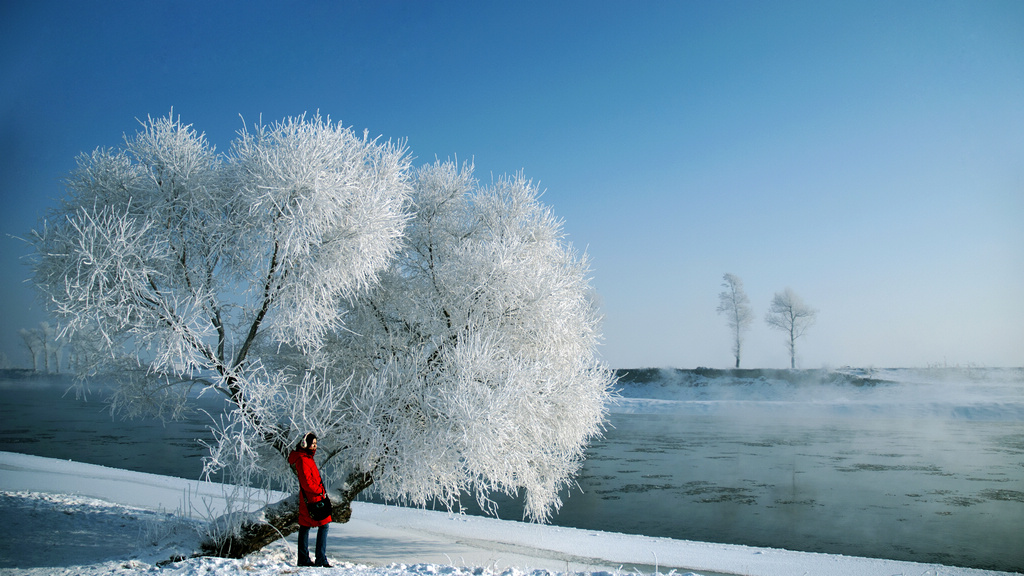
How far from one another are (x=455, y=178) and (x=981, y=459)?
1719 centimetres

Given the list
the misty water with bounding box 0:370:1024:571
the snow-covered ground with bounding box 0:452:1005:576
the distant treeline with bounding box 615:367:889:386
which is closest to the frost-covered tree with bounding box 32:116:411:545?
the snow-covered ground with bounding box 0:452:1005:576

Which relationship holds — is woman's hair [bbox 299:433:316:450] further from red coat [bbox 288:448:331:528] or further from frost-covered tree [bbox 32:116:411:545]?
frost-covered tree [bbox 32:116:411:545]

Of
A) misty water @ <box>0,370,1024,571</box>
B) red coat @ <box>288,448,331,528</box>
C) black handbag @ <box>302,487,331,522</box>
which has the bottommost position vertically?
misty water @ <box>0,370,1024,571</box>

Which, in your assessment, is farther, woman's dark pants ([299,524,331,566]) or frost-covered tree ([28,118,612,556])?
frost-covered tree ([28,118,612,556])

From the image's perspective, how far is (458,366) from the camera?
6613mm

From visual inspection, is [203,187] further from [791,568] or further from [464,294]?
[791,568]

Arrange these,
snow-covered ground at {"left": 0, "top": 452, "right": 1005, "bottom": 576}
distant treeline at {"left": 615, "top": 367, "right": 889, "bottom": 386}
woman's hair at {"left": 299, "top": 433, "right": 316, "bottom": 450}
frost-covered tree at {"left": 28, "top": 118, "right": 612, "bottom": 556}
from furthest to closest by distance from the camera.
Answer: distant treeline at {"left": 615, "top": 367, "right": 889, "bottom": 386}
frost-covered tree at {"left": 28, "top": 118, "right": 612, "bottom": 556}
woman's hair at {"left": 299, "top": 433, "right": 316, "bottom": 450}
snow-covered ground at {"left": 0, "top": 452, "right": 1005, "bottom": 576}

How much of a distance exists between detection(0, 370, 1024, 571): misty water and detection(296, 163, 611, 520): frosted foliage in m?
2.68

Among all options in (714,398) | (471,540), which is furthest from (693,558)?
(714,398)

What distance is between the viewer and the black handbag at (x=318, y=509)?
548 centimetres

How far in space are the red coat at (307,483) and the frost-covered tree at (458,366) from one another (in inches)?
35.6

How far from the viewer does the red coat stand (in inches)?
216

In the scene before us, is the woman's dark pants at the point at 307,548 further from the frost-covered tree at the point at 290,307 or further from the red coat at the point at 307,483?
the frost-covered tree at the point at 290,307

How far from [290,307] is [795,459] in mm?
16033
